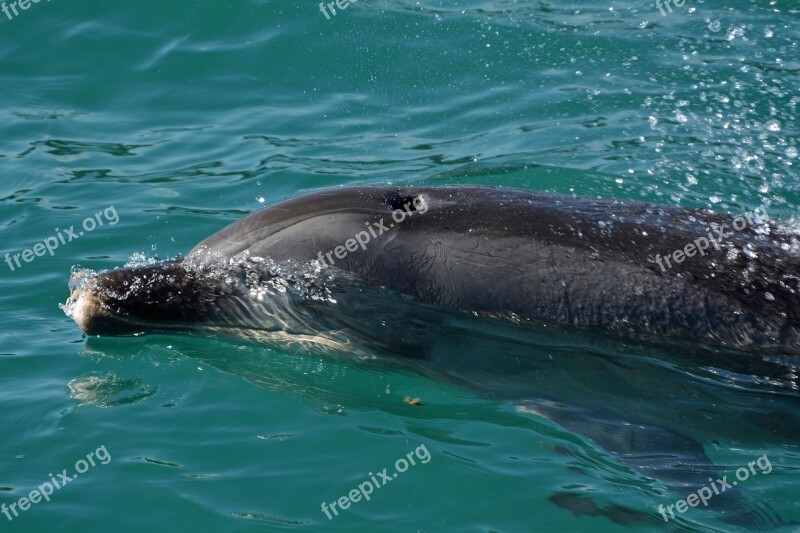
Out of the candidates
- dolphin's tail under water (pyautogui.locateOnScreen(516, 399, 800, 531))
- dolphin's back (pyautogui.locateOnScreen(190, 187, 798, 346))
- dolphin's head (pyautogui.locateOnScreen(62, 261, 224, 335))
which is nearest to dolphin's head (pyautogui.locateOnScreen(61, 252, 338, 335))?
dolphin's head (pyautogui.locateOnScreen(62, 261, 224, 335))

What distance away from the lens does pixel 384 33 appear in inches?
602

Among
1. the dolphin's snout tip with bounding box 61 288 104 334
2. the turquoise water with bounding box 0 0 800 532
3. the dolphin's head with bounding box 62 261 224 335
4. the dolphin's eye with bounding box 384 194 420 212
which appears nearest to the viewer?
the turquoise water with bounding box 0 0 800 532

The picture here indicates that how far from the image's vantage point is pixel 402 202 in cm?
788

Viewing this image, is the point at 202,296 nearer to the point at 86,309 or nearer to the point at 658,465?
the point at 86,309

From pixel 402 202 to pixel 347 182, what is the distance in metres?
4.01

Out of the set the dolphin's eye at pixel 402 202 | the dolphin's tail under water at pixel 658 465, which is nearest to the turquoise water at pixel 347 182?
the dolphin's tail under water at pixel 658 465

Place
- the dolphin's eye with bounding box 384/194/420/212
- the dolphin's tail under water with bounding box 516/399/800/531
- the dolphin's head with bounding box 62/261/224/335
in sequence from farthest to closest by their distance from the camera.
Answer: the dolphin's head with bounding box 62/261/224/335
the dolphin's eye with bounding box 384/194/420/212
the dolphin's tail under water with bounding box 516/399/800/531

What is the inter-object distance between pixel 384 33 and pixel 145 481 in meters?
9.63

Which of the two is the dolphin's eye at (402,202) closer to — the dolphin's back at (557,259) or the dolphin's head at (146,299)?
the dolphin's back at (557,259)

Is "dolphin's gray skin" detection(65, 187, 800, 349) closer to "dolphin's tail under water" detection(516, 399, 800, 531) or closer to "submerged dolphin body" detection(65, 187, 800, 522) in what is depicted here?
"submerged dolphin body" detection(65, 187, 800, 522)

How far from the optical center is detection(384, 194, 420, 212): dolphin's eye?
25.7ft

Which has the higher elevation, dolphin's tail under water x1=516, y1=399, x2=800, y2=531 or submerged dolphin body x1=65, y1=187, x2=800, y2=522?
submerged dolphin body x1=65, y1=187, x2=800, y2=522

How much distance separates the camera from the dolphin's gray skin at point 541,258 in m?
7.39

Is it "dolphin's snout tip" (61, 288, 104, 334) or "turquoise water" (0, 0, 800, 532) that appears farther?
"dolphin's snout tip" (61, 288, 104, 334)
